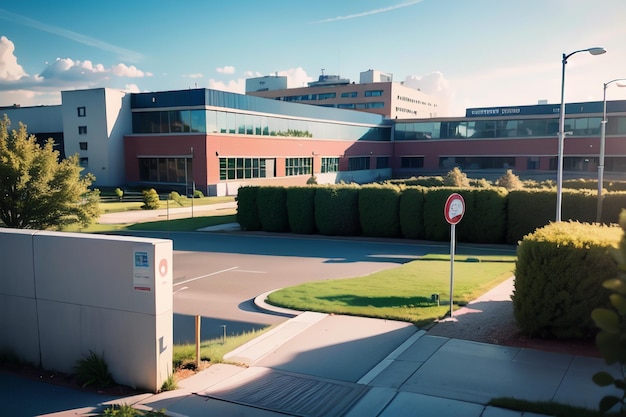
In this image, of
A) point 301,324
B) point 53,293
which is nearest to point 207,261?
point 301,324

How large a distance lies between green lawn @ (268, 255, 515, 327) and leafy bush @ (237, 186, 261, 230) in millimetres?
11976

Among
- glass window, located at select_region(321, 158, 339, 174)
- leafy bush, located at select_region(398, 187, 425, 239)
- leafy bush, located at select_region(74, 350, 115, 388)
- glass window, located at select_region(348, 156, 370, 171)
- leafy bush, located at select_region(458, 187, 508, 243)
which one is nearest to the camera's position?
leafy bush, located at select_region(74, 350, 115, 388)

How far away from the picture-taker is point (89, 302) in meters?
7.85

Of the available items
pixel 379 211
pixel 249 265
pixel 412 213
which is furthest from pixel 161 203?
pixel 249 265

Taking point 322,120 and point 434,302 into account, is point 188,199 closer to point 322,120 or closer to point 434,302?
point 322,120

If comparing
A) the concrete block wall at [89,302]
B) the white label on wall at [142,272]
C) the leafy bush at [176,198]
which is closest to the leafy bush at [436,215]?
the concrete block wall at [89,302]

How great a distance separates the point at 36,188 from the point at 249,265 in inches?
301

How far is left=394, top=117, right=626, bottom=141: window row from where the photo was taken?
5417 cm

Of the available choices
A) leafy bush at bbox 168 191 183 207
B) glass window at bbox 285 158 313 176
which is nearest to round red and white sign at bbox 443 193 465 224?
leafy bush at bbox 168 191 183 207

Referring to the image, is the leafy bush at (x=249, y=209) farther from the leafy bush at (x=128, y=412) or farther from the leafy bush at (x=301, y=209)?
the leafy bush at (x=128, y=412)

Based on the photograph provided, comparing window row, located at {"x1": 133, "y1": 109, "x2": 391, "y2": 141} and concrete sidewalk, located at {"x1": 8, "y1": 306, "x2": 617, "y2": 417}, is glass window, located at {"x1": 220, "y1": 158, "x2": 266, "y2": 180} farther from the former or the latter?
concrete sidewalk, located at {"x1": 8, "y1": 306, "x2": 617, "y2": 417}

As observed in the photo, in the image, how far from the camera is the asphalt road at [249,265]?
1138cm

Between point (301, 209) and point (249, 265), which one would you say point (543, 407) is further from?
point (301, 209)

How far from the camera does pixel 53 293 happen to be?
8.17 meters
